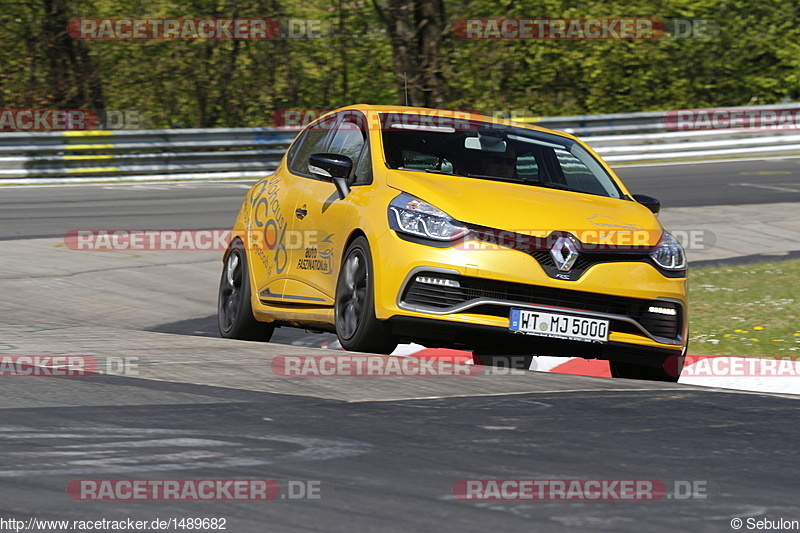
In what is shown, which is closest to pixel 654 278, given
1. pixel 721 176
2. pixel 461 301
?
pixel 461 301

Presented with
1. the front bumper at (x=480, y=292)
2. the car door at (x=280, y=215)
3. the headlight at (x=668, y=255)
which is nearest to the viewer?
the front bumper at (x=480, y=292)

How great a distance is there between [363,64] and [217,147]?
669 cm

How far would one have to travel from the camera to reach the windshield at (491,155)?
7828mm

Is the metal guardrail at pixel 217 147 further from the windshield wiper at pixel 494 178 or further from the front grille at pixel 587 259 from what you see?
the front grille at pixel 587 259

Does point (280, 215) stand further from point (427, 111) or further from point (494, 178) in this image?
point (494, 178)

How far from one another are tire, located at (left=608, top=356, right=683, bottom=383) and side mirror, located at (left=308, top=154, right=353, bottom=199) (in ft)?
6.68

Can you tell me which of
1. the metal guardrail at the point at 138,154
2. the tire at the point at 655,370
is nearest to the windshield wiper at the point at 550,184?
the tire at the point at 655,370

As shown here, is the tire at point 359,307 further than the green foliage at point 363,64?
No

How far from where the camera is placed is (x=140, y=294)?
11094mm

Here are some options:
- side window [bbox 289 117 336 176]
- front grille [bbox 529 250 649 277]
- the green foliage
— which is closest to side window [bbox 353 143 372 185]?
side window [bbox 289 117 336 176]

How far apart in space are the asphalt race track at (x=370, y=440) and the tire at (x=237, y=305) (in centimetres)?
100

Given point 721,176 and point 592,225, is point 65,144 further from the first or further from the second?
point 592,225

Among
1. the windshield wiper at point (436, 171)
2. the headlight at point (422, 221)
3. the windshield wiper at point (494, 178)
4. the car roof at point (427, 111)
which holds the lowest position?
the headlight at point (422, 221)

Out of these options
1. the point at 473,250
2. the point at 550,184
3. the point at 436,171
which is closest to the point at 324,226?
the point at 436,171
